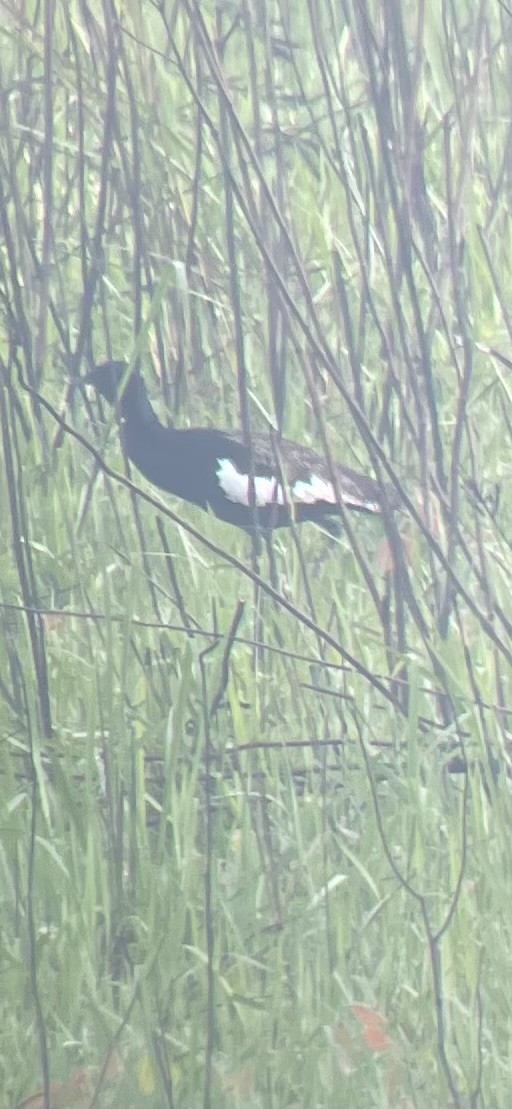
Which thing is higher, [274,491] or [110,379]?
[110,379]

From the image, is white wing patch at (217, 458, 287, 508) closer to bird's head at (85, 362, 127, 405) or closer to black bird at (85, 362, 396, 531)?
black bird at (85, 362, 396, 531)

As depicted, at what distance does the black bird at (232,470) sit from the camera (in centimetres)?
141

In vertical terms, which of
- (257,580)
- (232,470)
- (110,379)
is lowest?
(257,580)

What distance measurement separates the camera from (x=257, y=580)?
56.2 inches

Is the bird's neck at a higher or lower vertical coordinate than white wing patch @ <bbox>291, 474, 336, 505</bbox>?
higher

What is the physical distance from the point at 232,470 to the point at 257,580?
12 cm

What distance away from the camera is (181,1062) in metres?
1.41

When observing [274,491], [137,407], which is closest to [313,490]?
[274,491]

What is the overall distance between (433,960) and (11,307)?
0.84 meters

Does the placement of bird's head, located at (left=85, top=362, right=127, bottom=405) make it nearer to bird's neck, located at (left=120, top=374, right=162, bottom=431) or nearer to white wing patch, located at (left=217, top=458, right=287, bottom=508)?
bird's neck, located at (left=120, top=374, right=162, bottom=431)

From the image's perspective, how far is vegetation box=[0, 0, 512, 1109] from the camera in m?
1.41

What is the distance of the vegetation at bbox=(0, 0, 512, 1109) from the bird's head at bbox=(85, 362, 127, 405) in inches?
0.6

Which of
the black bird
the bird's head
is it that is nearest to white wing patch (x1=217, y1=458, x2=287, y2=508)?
the black bird

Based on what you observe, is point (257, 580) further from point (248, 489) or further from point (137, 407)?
point (137, 407)
